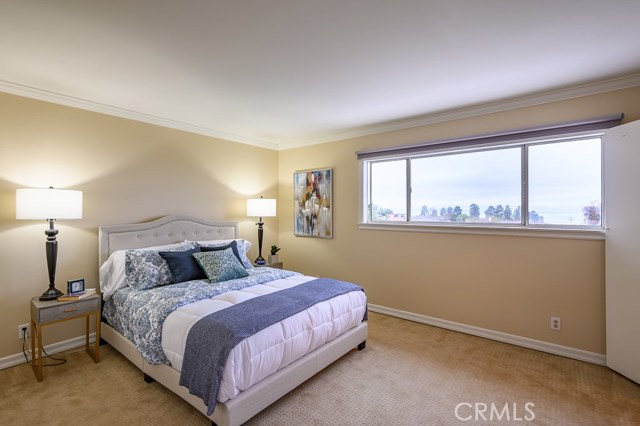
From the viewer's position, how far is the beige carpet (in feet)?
6.75

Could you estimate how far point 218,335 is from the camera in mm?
1917

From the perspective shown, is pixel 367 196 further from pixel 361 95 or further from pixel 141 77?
pixel 141 77

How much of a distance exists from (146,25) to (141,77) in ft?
2.85

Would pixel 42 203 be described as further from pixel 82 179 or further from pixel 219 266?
pixel 219 266

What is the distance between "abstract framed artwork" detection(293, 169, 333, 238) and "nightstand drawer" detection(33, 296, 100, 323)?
112 inches

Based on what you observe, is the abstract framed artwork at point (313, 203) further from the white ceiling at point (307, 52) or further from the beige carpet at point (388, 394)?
the beige carpet at point (388, 394)

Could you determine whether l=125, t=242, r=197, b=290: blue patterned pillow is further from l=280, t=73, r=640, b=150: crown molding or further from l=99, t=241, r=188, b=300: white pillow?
l=280, t=73, r=640, b=150: crown molding

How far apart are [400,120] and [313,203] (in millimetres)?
1779

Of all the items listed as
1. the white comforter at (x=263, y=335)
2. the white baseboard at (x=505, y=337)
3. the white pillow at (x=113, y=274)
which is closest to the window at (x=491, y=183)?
the white baseboard at (x=505, y=337)

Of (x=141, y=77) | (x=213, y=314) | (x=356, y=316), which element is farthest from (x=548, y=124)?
(x=141, y=77)

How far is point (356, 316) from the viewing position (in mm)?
2941

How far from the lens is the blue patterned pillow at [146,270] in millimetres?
2961

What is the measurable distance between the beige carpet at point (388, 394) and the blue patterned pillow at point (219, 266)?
1021 mm

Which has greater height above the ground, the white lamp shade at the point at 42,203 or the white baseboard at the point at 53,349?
the white lamp shade at the point at 42,203
